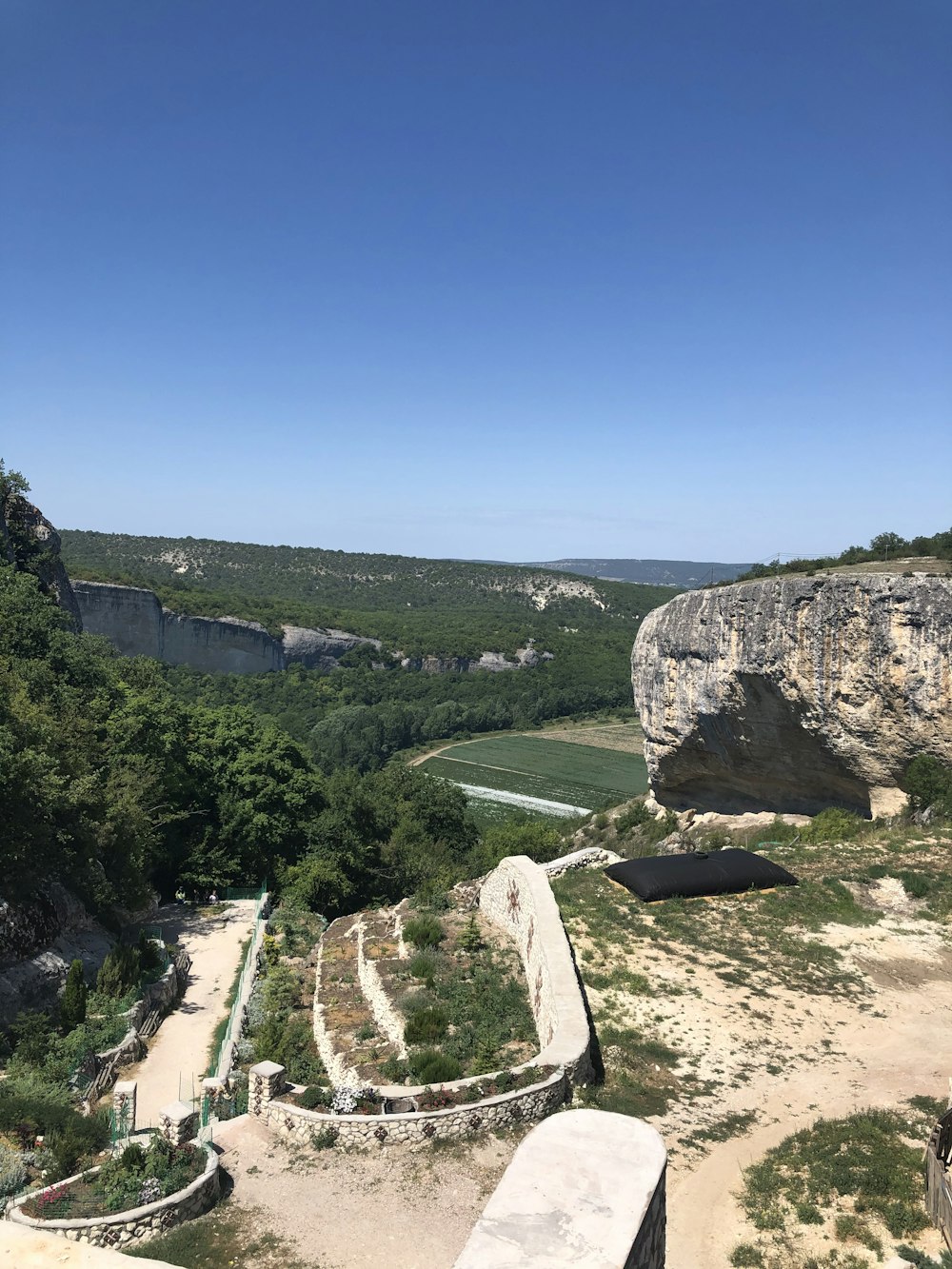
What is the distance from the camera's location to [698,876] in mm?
20609

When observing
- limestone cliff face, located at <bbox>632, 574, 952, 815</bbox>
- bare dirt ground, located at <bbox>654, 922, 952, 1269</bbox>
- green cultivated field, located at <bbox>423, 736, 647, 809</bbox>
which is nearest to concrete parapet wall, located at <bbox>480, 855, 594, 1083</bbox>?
bare dirt ground, located at <bbox>654, 922, 952, 1269</bbox>

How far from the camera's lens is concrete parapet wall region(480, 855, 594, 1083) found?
1209 cm

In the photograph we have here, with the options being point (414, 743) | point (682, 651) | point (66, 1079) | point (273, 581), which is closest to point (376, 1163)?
point (66, 1079)

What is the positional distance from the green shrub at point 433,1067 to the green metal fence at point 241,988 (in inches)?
161

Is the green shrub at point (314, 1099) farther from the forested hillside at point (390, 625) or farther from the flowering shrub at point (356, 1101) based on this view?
the forested hillside at point (390, 625)

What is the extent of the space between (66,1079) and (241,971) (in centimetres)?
732

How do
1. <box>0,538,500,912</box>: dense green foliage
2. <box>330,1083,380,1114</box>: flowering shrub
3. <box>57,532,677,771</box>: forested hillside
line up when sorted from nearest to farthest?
<box>330,1083,380,1114</box>: flowering shrub < <box>0,538,500,912</box>: dense green foliage < <box>57,532,677,771</box>: forested hillside

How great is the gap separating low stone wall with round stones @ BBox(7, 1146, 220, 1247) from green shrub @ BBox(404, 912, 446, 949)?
9.51 m

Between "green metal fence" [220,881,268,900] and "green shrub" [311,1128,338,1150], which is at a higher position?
"green shrub" [311,1128,338,1150]

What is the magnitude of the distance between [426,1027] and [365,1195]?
14.2ft

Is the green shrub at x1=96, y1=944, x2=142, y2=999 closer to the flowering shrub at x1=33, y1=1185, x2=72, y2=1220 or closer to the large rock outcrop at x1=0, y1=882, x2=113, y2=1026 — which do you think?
the large rock outcrop at x1=0, y1=882, x2=113, y2=1026

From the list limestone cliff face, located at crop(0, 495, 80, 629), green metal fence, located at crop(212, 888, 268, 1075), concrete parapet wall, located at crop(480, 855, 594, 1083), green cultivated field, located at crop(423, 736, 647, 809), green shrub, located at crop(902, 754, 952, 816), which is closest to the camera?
concrete parapet wall, located at crop(480, 855, 594, 1083)

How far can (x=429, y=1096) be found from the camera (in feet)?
36.7

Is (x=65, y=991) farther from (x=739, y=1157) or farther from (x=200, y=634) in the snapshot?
(x=200, y=634)
